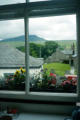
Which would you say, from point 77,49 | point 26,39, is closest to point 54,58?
point 77,49

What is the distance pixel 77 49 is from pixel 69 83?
529mm

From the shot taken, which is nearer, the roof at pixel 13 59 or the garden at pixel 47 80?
the garden at pixel 47 80

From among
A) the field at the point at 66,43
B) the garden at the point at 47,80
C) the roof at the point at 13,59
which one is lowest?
the garden at the point at 47,80

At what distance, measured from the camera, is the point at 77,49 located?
179 cm

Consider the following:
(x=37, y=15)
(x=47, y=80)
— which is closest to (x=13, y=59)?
(x=47, y=80)

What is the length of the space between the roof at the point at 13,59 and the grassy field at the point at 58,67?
5.7 inches

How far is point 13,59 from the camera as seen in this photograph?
2.06 meters

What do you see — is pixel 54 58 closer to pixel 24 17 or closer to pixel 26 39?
pixel 26 39

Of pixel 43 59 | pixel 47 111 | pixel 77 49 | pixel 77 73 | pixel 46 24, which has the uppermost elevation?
pixel 46 24

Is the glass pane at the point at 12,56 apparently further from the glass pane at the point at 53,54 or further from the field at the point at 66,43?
the field at the point at 66,43

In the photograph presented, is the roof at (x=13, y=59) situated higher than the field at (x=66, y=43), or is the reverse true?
the field at (x=66, y=43)

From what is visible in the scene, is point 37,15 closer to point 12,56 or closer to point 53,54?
point 53,54

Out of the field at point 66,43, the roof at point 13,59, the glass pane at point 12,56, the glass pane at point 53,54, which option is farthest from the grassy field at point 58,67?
the glass pane at point 12,56

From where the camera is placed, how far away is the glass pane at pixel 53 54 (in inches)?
74.1
